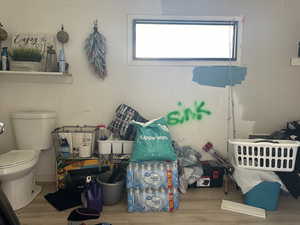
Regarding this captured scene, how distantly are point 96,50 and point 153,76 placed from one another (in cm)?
67

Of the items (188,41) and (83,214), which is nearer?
(83,214)

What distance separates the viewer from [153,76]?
2508 mm

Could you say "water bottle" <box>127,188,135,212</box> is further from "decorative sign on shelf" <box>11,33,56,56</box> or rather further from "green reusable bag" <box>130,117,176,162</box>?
"decorative sign on shelf" <box>11,33,56,56</box>

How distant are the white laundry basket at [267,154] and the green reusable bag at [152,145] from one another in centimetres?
66

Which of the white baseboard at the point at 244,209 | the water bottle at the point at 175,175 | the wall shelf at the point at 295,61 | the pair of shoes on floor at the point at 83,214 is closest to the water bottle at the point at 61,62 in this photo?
the pair of shoes on floor at the point at 83,214

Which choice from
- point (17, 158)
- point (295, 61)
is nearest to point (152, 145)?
point (17, 158)

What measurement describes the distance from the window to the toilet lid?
1471 millimetres

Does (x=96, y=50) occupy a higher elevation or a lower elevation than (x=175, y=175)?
higher

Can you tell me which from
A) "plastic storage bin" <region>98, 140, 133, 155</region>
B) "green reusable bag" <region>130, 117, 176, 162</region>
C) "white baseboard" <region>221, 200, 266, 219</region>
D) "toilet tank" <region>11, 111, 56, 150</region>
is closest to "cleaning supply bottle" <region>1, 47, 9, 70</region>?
"toilet tank" <region>11, 111, 56, 150</region>

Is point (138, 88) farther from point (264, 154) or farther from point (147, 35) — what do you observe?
point (264, 154)

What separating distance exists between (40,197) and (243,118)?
7.71 feet

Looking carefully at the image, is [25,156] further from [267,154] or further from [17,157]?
[267,154]

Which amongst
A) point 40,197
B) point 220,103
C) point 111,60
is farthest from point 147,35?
point 40,197

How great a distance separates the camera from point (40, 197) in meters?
2.20
